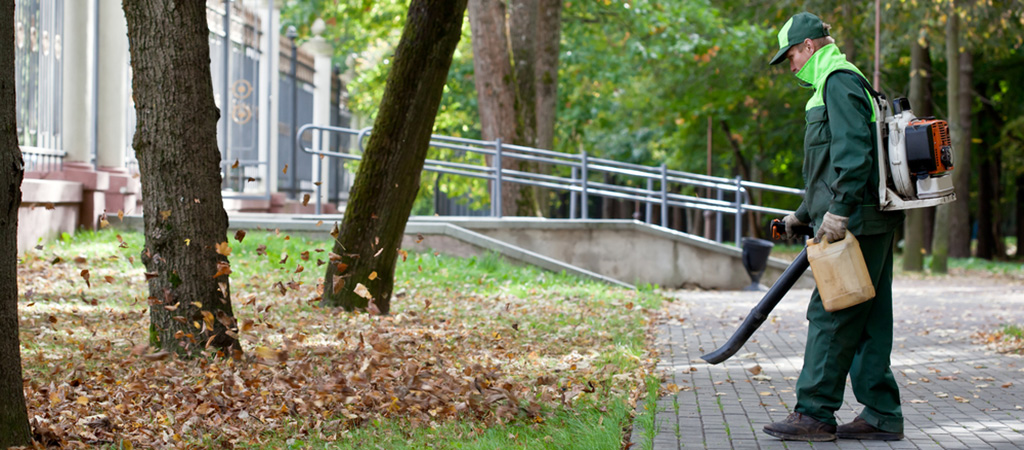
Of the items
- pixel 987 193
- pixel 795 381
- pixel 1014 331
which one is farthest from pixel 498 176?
pixel 987 193

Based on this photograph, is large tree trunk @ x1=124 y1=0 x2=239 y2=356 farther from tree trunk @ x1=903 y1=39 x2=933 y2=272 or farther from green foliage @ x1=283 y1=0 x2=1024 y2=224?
tree trunk @ x1=903 y1=39 x2=933 y2=272

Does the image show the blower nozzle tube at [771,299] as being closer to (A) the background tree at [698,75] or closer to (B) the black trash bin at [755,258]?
(B) the black trash bin at [755,258]

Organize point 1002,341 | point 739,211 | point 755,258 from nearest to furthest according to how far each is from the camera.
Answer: point 1002,341
point 755,258
point 739,211

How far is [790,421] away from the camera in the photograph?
4.07 metres

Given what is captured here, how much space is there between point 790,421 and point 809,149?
1.19 meters

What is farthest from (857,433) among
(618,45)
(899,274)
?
(618,45)

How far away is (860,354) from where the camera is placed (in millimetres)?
4121

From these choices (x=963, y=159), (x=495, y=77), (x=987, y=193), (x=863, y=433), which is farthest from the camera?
(x=987, y=193)

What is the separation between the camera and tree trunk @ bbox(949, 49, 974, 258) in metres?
18.6

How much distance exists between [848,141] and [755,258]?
30.1ft

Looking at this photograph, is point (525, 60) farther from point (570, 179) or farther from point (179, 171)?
point (179, 171)

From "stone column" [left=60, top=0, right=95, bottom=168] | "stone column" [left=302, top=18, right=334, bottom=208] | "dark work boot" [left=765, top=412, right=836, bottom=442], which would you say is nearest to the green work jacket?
"dark work boot" [left=765, top=412, right=836, bottom=442]

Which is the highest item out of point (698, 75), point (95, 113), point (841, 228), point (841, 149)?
point (698, 75)

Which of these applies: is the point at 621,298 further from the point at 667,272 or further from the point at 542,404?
the point at 542,404
